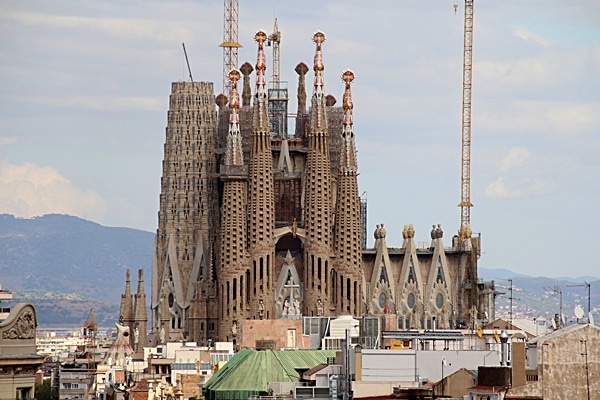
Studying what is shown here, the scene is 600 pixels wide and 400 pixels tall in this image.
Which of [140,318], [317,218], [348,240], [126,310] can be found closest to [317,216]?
[317,218]

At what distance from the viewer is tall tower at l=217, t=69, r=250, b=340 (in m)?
154

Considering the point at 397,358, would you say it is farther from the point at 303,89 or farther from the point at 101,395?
the point at 303,89

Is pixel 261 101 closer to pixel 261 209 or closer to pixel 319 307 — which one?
pixel 261 209

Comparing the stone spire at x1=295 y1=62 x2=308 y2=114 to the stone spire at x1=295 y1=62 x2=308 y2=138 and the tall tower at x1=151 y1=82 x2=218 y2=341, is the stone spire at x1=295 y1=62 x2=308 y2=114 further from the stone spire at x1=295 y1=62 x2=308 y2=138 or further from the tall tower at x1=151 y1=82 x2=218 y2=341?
the tall tower at x1=151 y1=82 x2=218 y2=341

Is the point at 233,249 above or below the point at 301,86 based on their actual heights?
below

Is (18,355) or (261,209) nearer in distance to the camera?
(18,355)

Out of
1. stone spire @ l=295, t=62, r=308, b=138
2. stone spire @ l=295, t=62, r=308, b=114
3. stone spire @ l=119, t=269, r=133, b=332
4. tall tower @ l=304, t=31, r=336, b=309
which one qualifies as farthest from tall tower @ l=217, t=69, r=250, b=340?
stone spire @ l=295, t=62, r=308, b=114

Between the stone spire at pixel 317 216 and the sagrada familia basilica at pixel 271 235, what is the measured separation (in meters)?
0.10

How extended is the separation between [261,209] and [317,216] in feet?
13.5

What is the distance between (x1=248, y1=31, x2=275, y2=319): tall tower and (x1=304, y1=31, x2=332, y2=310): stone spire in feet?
8.93

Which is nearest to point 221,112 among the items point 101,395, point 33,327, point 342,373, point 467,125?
point 467,125

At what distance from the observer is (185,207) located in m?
162

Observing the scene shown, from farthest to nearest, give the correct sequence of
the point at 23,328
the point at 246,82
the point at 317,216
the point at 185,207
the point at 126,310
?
the point at 246,82, the point at 126,310, the point at 185,207, the point at 317,216, the point at 23,328

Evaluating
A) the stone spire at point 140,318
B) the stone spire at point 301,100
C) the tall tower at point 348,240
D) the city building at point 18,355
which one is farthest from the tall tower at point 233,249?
the city building at point 18,355
